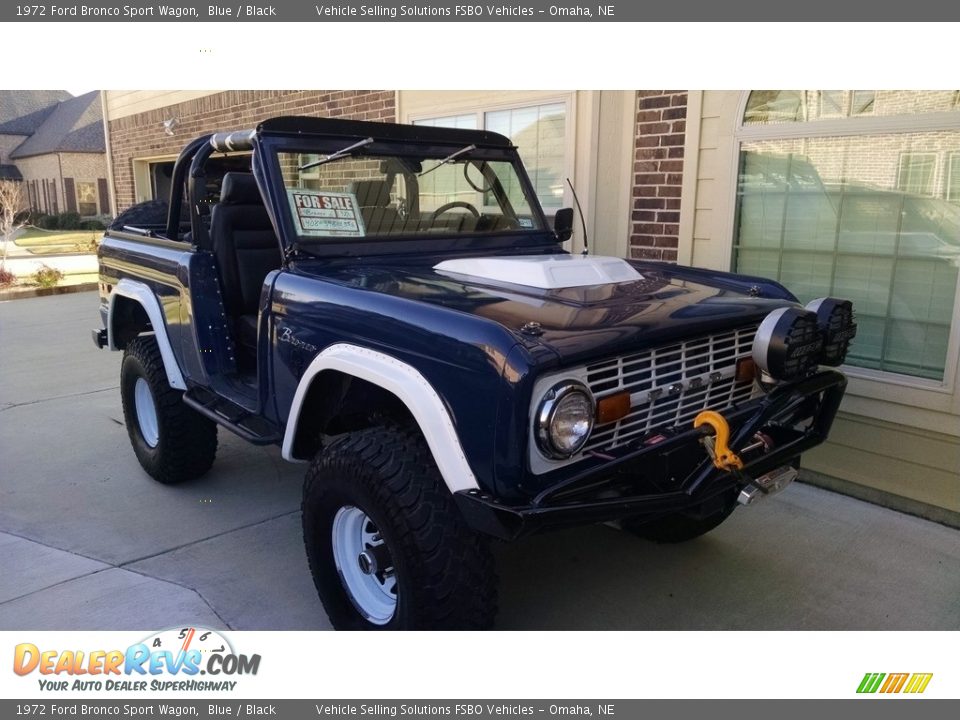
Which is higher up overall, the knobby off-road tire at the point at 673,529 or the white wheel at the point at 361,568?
the white wheel at the point at 361,568

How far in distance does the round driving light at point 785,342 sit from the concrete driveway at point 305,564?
1.06 m

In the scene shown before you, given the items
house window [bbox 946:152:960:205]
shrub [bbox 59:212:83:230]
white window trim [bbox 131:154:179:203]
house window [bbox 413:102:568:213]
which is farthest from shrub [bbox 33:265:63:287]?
shrub [bbox 59:212:83:230]

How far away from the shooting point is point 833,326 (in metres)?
2.79

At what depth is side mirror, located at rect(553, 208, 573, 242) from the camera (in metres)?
4.00

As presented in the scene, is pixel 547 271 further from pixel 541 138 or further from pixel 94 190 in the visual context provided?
pixel 94 190

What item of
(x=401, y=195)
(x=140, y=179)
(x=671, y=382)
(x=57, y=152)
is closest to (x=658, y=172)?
(x=401, y=195)

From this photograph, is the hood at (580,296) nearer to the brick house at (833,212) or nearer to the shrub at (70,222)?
the brick house at (833,212)

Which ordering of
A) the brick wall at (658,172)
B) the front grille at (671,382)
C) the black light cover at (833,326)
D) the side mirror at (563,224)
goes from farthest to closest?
the brick wall at (658,172) < the side mirror at (563,224) < the black light cover at (833,326) < the front grille at (671,382)

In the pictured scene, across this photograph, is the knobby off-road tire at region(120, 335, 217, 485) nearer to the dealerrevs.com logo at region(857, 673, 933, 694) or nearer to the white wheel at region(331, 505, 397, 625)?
the white wheel at region(331, 505, 397, 625)

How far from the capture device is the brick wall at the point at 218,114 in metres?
7.58

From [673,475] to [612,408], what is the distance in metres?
0.36

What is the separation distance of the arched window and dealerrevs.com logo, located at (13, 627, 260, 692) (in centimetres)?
358

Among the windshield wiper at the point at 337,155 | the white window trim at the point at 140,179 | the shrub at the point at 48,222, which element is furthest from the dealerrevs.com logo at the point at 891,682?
the shrub at the point at 48,222

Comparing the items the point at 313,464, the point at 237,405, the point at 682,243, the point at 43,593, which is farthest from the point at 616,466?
the point at 682,243
